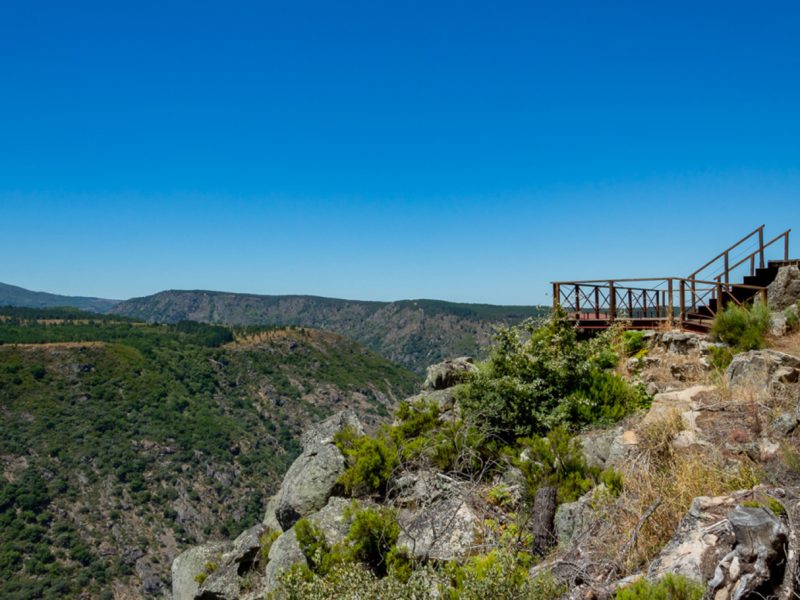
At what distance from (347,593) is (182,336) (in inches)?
6762

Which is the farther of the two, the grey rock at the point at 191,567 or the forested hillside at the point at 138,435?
the forested hillside at the point at 138,435

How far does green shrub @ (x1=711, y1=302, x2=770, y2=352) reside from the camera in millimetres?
9820

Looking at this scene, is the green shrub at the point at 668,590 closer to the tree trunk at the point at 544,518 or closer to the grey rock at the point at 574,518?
the grey rock at the point at 574,518

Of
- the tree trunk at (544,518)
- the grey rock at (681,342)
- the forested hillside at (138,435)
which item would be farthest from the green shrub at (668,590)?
the forested hillside at (138,435)

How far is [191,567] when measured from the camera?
31.6ft

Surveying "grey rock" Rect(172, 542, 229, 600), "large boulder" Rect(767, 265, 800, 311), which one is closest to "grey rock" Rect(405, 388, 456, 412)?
"grey rock" Rect(172, 542, 229, 600)

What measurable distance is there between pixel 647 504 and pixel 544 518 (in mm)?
1326

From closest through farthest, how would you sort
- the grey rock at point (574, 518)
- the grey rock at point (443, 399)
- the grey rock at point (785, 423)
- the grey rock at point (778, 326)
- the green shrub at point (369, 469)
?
1. the grey rock at point (574, 518)
2. the grey rock at point (785, 423)
3. the green shrub at point (369, 469)
4. the grey rock at point (778, 326)
5. the grey rock at point (443, 399)

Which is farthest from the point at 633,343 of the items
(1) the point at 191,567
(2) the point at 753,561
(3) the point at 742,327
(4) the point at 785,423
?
(1) the point at 191,567

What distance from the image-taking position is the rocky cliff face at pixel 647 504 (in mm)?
3709

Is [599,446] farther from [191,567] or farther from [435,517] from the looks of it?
[191,567]

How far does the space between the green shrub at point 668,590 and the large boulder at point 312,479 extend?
20.0 feet

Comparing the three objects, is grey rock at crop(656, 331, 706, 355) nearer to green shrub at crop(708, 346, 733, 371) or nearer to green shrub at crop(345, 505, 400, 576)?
green shrub at crop(708, 346, 733, 371)

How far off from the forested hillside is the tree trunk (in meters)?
70.1
